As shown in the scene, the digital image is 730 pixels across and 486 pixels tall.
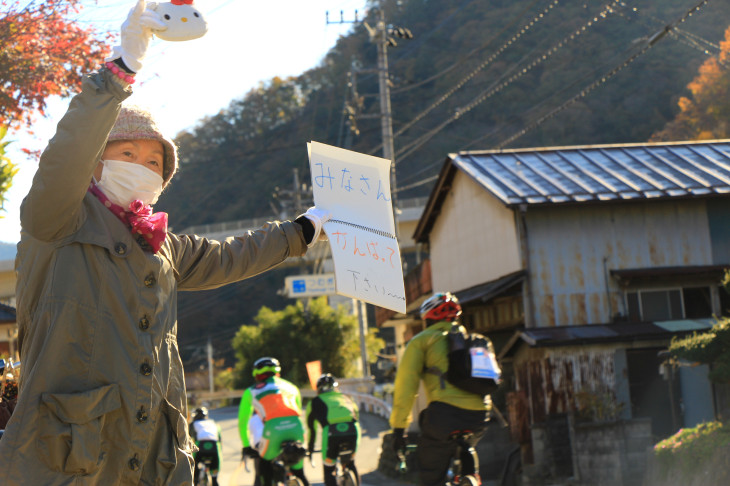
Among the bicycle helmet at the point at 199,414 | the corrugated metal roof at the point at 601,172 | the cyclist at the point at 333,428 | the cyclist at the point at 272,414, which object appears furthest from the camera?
the corrugated metal roof at the point at 601,172

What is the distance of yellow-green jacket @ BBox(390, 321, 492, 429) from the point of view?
7.64 m

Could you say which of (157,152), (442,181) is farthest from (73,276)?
(442,181)

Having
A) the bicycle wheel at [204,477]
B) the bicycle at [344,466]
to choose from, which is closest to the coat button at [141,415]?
the bicycle at [344,466]

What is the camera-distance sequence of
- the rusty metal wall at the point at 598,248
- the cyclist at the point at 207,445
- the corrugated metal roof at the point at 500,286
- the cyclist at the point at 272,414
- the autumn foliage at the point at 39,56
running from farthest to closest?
1. the rusty metal wall at the point at 598,248
2. the corrugated metal roof at the point at 500,286
3. the cyclist at the point at 207,445
4. the cyclist at the point at 272,414
5. the autumn foliage at the point at 39,56

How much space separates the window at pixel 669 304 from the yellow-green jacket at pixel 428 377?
11.3 metres

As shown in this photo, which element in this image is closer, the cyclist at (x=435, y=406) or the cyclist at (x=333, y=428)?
the cyclist at (x=435, y=406)

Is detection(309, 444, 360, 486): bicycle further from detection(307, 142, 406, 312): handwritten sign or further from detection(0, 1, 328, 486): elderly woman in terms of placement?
detection(0, 1, 328, 486): elderly woman

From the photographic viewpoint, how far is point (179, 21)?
9.20ft

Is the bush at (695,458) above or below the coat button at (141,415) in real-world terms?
below

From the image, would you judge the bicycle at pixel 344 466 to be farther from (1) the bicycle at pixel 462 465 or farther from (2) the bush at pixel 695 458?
(1) the bicycle at pixel 462 465

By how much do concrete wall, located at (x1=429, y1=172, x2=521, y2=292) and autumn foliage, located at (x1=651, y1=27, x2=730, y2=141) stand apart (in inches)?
710

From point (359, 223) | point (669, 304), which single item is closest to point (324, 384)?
point (669, 304)

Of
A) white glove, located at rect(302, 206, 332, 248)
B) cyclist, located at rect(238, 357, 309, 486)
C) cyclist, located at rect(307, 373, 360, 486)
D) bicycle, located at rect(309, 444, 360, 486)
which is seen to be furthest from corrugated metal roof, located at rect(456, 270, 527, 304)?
white glove, located at rect(302, 206, 332, 248)

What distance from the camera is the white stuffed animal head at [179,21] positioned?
279 cm
